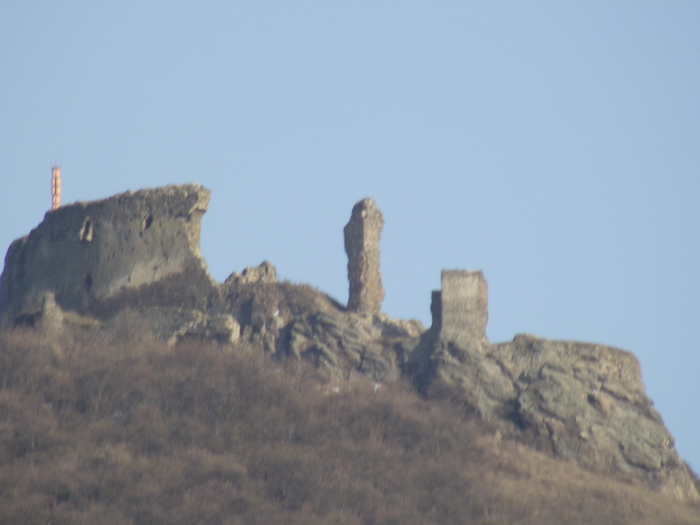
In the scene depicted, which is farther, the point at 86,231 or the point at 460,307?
the point at 86,231

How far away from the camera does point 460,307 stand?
39531mm

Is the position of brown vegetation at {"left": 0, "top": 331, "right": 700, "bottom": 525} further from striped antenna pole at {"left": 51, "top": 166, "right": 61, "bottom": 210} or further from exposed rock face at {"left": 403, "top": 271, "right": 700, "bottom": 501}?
striped antenna pole at {"left": 51, "top": 166, "right": 61, "bottom": 210}

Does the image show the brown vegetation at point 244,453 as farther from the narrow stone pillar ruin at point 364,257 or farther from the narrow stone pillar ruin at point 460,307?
the narrow stone pillar ruin at point 364,257

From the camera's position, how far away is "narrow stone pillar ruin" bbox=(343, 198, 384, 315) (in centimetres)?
4081

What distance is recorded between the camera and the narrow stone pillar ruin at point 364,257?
134ft

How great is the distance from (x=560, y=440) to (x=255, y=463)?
8.41 meters

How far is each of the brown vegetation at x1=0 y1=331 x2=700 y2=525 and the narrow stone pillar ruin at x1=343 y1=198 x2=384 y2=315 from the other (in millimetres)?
3173

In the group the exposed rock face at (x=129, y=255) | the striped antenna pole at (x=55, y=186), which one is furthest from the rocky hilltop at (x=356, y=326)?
the striped antenna pole at (x=55, y=186)

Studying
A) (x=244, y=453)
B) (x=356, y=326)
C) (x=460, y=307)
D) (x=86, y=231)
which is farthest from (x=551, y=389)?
(x=86, y=231)

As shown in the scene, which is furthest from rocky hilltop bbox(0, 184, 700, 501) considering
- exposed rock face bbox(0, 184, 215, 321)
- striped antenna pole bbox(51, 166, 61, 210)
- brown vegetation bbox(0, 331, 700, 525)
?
striped antenna pole bbox(51, 166, 61, 210)

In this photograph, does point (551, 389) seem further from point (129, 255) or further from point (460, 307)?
point (129, 255)

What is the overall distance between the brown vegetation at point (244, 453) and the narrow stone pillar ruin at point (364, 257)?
3173mm

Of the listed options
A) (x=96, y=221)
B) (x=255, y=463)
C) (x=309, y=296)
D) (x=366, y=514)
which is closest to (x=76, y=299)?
(x=96, y=221)

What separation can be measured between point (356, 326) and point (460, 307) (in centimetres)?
289
